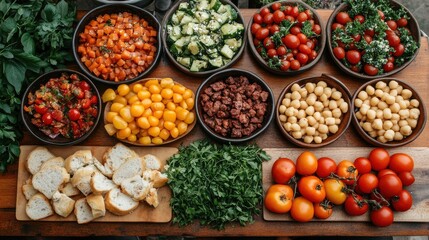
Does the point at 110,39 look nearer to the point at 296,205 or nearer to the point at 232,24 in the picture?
the point at 232,24

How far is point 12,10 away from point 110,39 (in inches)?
23.3

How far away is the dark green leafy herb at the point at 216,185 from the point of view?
2609mm

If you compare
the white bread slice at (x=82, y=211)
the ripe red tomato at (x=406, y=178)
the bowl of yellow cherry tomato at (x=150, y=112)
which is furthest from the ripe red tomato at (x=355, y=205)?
the white bread slice at (x=82, y=211)

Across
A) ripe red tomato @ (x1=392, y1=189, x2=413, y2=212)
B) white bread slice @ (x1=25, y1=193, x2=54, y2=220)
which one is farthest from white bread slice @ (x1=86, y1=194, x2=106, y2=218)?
ripe red tomato @ (x1=392, y1=189, x2=413, y2=212)

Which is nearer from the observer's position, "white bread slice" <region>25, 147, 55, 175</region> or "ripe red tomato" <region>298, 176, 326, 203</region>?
"ripe red tomato" <region>298, 176, 326, 203</region>

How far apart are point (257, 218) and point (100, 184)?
933 millimetres

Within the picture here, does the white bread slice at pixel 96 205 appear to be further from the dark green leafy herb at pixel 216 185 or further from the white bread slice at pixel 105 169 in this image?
the dark green leafy herb at pixel 216 185

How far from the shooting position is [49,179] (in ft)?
8.65

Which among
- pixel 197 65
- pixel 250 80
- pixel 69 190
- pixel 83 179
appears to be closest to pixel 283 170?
pixel 250 80

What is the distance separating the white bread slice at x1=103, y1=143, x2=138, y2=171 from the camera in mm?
2699

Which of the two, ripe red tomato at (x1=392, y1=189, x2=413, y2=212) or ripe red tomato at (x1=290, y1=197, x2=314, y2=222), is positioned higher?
ripe red tomato at (x1=392, y1=189, x2=413, y2=212)

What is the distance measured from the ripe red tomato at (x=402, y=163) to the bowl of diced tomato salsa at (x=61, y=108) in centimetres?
175

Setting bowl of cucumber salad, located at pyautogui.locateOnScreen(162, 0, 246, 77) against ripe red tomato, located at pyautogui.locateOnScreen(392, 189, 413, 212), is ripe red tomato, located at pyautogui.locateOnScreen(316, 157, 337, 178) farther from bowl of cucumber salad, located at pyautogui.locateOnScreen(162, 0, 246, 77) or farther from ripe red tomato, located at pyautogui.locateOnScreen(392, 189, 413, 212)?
bowl of cucumber salad, located at pyautogui.locateOnScreen(162, 0, 246, 77)

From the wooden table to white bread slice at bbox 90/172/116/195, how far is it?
0.78ft
